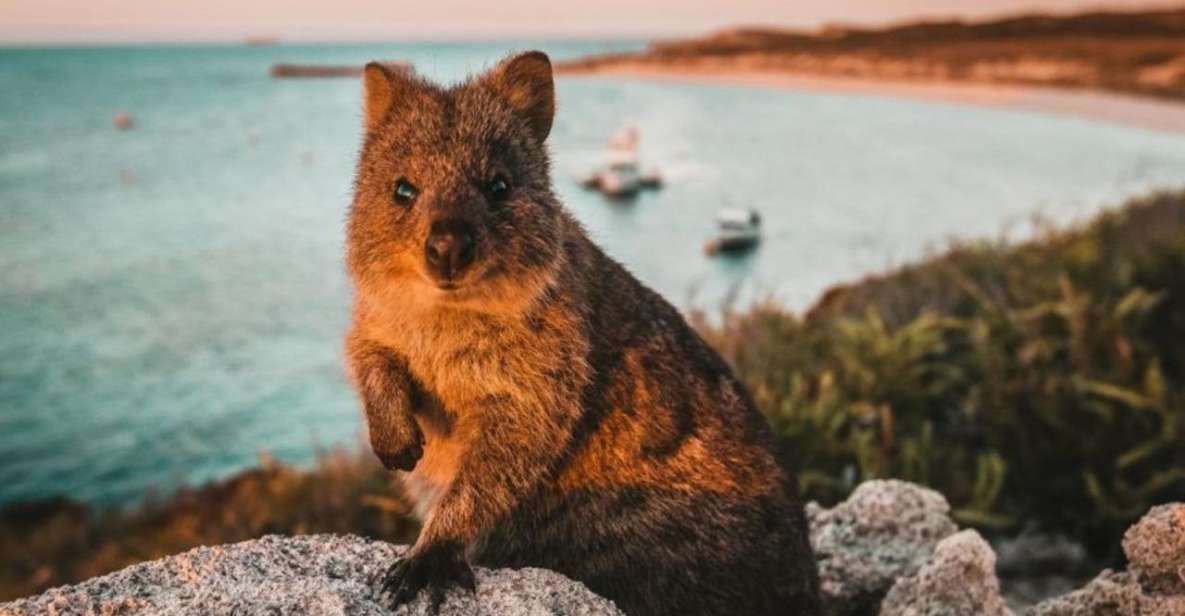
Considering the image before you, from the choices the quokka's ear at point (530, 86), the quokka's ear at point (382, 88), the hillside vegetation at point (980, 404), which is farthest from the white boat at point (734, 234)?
the quokka's ear at point (382, 88)

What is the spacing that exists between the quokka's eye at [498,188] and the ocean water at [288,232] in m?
0.65

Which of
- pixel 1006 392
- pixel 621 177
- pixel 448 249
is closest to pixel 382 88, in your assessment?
pixel 448 249

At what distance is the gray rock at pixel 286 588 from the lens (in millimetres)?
2998

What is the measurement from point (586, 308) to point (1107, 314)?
284 inches

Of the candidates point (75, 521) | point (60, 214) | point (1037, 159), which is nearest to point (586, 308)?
point (75, 521)

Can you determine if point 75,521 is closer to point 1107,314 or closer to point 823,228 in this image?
point 1107,314

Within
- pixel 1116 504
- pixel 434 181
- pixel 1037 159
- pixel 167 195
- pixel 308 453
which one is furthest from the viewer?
pixel 167 195

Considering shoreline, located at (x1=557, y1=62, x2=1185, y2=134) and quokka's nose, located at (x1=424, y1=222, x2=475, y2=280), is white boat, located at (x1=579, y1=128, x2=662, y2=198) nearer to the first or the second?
shoreline, located at (x1=557, y1=62, x2=1185, y2=134)

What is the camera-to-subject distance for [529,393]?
359 centimetres

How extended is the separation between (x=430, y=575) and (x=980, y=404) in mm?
6280

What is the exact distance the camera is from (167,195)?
4856 centimetres

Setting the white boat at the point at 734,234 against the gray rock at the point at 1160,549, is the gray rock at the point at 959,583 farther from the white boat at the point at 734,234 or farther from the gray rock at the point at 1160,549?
the white boat at the point at 734,234

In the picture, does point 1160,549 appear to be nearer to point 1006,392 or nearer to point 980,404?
point 1006,392

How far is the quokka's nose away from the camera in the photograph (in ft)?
10.2
